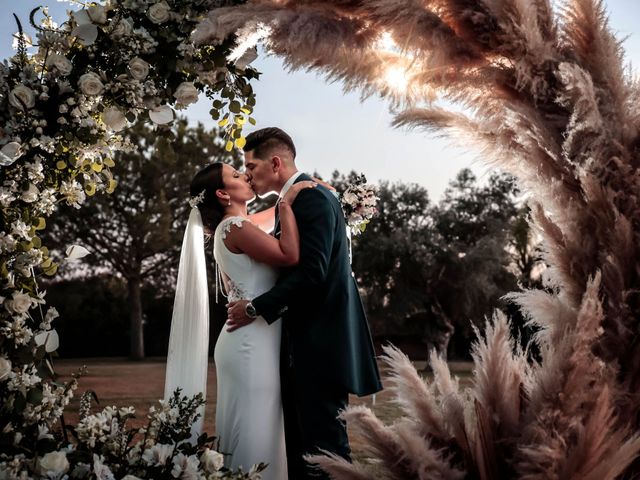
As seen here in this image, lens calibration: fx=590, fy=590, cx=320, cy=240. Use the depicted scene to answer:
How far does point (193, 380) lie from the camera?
11.5 feet

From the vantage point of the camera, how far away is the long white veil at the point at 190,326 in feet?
11.6

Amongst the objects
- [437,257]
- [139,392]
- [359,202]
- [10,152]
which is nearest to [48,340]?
[10,152]

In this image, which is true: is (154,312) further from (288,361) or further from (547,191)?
(547,191)

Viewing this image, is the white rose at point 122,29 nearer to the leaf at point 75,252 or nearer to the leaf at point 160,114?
the leaf at point 160,114

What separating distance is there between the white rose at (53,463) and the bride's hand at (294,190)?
171 cm

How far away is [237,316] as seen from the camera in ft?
10.9

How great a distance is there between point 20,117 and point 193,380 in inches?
71.9

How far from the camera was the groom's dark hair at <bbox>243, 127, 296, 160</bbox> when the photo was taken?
3.57 metres

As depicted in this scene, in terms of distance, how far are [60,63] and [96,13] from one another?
0.24 m

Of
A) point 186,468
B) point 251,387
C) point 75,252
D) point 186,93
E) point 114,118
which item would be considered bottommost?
point 186,468

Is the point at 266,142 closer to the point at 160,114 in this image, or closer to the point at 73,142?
the point at 160,114

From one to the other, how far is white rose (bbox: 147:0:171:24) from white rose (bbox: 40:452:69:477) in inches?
65.1

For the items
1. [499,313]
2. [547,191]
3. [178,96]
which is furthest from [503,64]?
[178,96]

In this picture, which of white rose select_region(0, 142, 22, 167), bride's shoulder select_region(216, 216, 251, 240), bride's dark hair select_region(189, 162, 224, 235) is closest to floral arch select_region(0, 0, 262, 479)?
white rose select_region(0, 142, 22, 167)
